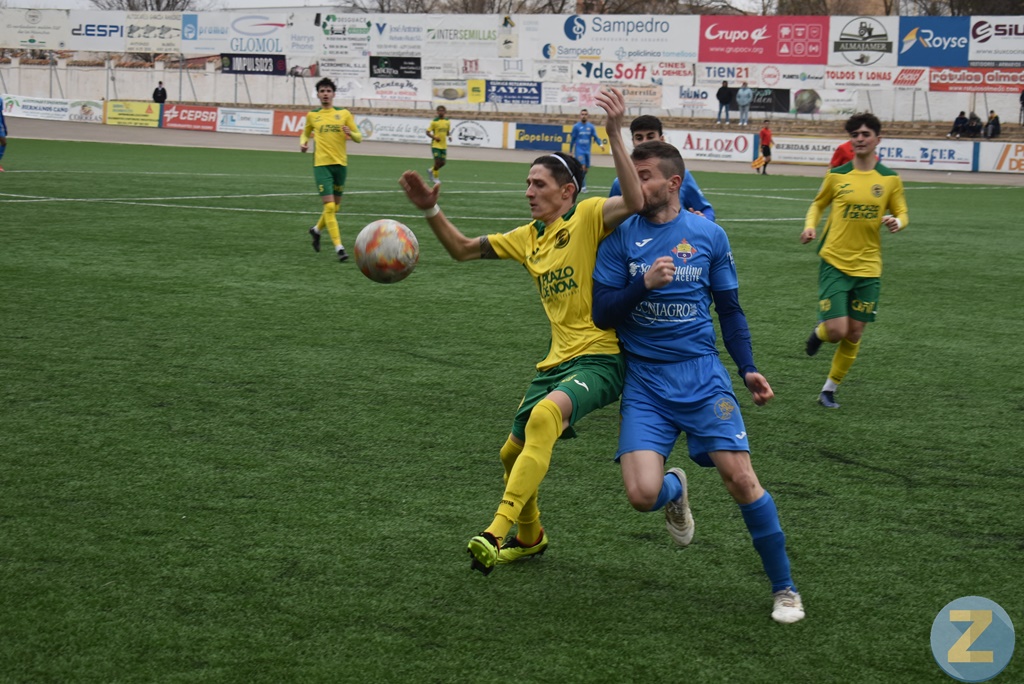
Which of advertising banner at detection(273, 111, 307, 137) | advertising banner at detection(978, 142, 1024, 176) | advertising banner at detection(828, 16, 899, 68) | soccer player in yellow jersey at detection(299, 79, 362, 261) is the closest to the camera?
soccer player in yellow jersey at detection(299, 79, 362, 261)

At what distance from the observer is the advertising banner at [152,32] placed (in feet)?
189

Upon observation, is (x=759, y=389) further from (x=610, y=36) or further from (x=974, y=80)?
(x=610, y=36)

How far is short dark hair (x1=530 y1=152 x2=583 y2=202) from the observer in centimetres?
504

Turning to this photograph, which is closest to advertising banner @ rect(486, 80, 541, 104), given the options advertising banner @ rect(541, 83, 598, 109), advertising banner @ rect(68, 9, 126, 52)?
advertising banner @ rect(541, 83, 598, 109)

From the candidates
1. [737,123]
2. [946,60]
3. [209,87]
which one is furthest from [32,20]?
[946,60]

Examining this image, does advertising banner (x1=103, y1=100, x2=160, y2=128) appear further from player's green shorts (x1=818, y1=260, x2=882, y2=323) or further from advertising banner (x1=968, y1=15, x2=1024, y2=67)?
player's green shorts (x1=818, y1=260, x2=882, y2=323)

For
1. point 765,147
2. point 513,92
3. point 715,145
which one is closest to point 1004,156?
point 765,147

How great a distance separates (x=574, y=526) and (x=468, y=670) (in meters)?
1.66

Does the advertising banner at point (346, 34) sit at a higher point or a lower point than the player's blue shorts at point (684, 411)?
higher

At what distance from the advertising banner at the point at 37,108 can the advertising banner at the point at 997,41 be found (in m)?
40.5

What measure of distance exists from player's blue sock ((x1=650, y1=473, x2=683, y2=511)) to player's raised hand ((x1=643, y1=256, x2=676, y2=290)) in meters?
0.89

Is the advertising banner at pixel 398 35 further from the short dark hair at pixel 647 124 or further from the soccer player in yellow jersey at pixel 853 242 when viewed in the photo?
the short dark hair at pixel 647 124

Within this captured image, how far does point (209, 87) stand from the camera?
58.0 m

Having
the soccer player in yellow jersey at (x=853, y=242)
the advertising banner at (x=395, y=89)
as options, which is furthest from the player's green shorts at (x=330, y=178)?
the advertising banner at (x=395, y=89)
